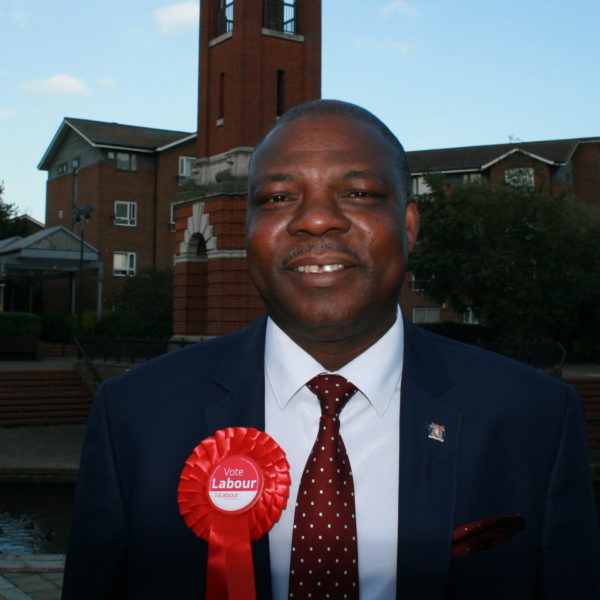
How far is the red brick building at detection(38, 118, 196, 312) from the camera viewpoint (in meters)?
46.5

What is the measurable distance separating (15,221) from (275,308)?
193ft

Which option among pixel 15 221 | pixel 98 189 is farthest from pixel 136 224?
pixel 15 221

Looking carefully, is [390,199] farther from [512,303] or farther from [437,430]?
[512,303]

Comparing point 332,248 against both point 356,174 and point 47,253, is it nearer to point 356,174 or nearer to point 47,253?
point 356,174

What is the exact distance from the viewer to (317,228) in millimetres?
1884

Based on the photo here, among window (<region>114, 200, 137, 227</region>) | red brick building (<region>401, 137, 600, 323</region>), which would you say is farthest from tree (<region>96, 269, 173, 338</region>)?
red brick building (<region>401, 137, 600, 323</region>)

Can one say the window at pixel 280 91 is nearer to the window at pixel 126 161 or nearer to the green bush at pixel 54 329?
the green bush at pixel 54 329

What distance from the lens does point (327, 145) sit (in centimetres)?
195

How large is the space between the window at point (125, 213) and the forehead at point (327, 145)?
46.6 metres

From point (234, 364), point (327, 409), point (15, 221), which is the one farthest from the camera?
point (15, 221)

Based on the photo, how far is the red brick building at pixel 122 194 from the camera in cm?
4647

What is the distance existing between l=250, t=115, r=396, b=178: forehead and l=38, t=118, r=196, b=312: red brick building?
44695 mm

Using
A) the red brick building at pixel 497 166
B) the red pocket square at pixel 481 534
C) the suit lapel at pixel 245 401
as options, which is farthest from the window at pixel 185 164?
the red pocket square at pixel 481 534

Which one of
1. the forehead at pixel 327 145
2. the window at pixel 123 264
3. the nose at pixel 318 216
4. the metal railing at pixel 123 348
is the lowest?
the metal railing at pixel 123 348
